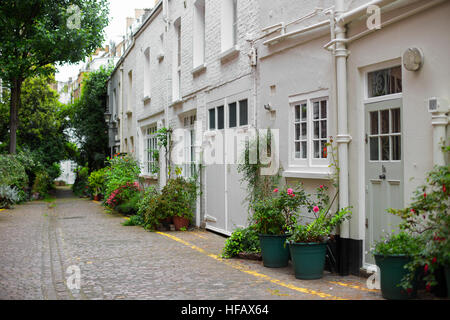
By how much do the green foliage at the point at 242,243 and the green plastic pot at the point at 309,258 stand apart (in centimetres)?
169

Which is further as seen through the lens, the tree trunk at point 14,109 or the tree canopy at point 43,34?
the tree trunk at point 14,109

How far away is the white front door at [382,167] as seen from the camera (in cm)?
614

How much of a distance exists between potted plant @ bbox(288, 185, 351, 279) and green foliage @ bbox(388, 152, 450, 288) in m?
1.38

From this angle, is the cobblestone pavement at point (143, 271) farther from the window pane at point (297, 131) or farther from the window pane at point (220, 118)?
the window pane at point (220, 118)

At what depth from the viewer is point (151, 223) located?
40.5ft

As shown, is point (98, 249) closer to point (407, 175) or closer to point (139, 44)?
point (407, 175)

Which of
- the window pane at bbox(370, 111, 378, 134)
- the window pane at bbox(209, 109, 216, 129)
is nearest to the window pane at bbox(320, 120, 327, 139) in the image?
the window pane at bbox(370, 111, 378, 134)

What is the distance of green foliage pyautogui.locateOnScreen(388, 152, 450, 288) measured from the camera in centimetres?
470

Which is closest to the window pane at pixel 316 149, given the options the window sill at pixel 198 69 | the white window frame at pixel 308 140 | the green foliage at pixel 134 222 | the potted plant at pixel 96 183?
the white window frame at pixel 308 140

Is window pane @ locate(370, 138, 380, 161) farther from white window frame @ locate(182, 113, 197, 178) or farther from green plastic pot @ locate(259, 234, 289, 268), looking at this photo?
white window frame @ locate(182, 113, 197, 178)

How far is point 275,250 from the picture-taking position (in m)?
7.46

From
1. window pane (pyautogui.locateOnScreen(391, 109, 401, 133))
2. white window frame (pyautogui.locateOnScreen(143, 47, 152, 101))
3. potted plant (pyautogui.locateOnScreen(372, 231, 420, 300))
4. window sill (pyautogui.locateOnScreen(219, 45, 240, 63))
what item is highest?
white window frame (pyautogui.locateOnScreen(143, 47, 152, 101))

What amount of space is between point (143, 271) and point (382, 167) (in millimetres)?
3785

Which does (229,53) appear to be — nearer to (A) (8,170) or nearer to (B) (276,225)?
(B) (276,225)
